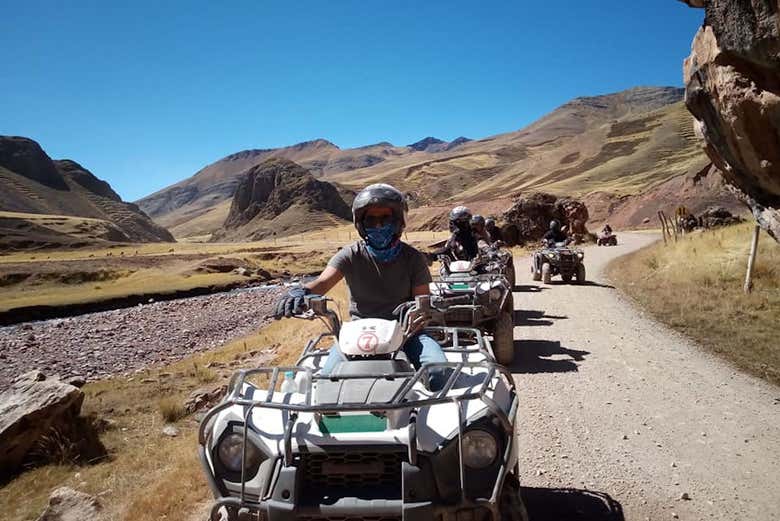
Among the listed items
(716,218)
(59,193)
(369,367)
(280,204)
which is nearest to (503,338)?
(369,367)

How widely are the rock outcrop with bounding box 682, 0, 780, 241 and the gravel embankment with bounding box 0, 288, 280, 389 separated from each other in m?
15.6

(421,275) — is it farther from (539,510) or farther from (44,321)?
(44,321)

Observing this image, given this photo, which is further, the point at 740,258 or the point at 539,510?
the point at 740,258

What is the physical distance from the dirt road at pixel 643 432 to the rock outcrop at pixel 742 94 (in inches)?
127

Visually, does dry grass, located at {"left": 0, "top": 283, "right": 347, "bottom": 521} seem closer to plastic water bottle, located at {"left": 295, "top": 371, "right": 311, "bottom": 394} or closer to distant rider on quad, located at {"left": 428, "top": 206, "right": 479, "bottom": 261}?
plastic water bottle, located at {"left": 295, "top": 371, "right": 311, "bottom": 394}

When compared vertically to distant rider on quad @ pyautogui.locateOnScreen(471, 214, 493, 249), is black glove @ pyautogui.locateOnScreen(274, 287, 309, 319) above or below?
below

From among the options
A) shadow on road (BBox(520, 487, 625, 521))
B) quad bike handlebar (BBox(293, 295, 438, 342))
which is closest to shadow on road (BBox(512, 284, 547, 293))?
shadow on road (BBox(520, 487, 625, 521))

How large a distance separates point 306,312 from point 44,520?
3.23m

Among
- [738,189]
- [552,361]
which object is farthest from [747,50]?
[552,361]

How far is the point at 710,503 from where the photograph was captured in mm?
3955

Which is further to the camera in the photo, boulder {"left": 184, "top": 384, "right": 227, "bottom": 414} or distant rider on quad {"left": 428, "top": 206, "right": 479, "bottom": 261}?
distant rider on quad {"left": 428, "top": 206, "right": 479, "bottom": 261}

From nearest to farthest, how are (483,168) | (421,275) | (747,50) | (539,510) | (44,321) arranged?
(539,510)
(421,275)
(747,50)
(44,321)
(483,168)

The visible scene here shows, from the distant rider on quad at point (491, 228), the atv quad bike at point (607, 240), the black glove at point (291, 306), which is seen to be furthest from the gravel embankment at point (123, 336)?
the atv quad bike at point (607, 240)

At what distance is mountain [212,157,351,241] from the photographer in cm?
12381
